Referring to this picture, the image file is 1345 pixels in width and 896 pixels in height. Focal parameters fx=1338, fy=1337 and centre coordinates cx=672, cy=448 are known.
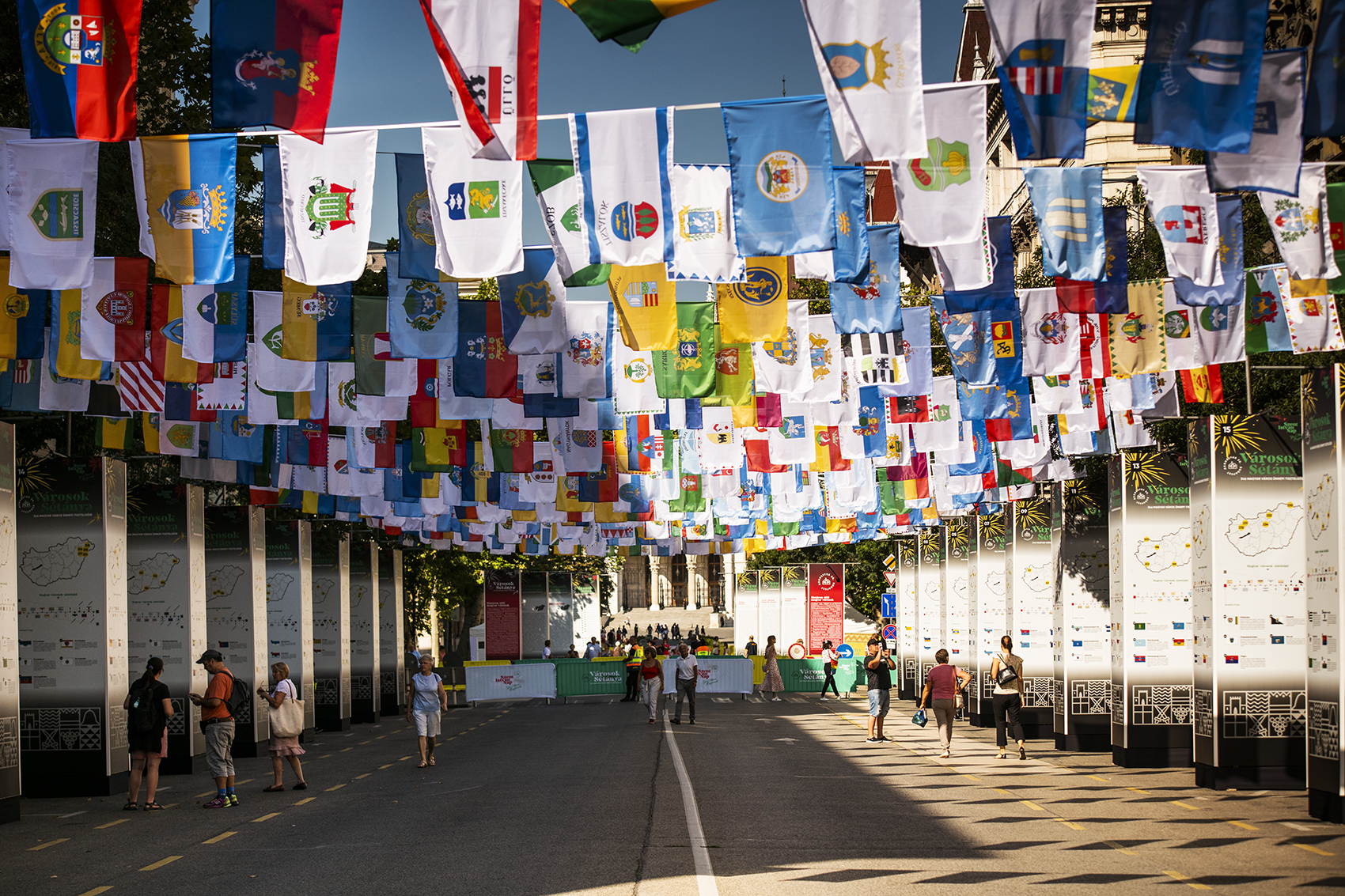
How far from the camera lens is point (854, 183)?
12930 mm

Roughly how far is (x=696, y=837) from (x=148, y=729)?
26.5 feet

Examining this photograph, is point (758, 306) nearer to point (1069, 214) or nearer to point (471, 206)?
point (1069, 214)

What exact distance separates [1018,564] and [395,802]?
13.6 metres

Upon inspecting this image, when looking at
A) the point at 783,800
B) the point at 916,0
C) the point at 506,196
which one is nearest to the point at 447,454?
the point at 783,800

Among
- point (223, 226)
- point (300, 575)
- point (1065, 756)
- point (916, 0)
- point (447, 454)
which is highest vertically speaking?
point (916, 0)

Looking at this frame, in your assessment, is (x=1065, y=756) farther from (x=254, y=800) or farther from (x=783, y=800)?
(x=254, y=800)

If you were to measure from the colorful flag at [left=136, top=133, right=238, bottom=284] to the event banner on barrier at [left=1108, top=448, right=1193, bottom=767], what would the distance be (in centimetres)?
1358

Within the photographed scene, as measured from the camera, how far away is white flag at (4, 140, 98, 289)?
1209 centimetres

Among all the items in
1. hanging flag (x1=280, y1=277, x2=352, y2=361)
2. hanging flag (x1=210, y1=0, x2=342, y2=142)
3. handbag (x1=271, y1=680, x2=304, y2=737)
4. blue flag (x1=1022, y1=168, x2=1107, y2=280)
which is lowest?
handbag (x1=271, y1=680, x2=304, y2=737)

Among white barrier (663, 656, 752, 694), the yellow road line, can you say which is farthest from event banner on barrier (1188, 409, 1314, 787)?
white barrier (663, 656, 752, 694)

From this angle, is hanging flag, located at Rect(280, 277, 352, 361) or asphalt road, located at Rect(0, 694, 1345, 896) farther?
hanging flag, located at Rect(280, 277, 352, 361)

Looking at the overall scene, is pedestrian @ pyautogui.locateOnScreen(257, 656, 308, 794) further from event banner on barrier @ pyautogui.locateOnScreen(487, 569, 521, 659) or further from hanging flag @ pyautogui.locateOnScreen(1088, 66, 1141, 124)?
event banner on barrier @ pyautogui.locateOnScreen(487, 569, 521, 659)

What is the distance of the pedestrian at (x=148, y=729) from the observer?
1712cm

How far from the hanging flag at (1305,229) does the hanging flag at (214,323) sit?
37.7 feet
